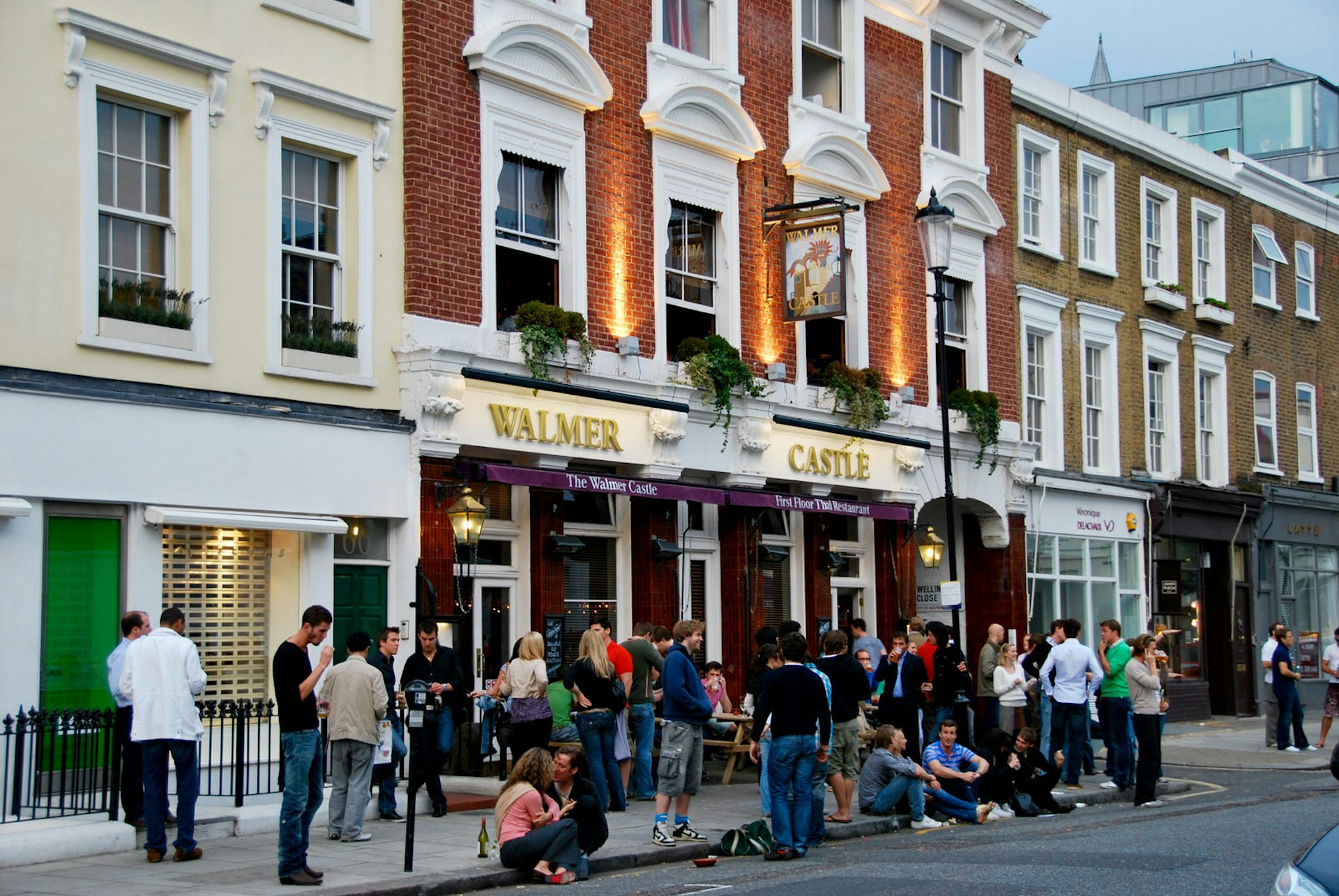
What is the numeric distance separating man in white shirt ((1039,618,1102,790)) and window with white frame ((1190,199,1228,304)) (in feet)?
52.3

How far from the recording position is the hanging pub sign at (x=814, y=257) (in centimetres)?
2123

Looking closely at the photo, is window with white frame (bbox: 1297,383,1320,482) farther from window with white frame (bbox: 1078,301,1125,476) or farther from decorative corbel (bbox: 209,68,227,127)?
decorative corbel (bbox: 209,68,227,127)

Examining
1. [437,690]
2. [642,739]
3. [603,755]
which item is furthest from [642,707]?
[437,690]

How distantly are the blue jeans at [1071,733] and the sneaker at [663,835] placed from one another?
6.64m

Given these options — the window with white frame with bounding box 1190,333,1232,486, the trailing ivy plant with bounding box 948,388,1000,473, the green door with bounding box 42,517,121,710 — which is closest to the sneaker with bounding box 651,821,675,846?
the green door with bounding box 42,517,121,710

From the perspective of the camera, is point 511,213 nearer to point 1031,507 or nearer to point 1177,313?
point 1031,507

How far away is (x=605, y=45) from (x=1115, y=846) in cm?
1138

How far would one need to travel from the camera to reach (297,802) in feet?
37.4

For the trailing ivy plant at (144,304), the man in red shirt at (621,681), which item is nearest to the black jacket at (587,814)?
the man in red shirt at (621,681)

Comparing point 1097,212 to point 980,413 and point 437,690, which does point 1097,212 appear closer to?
point 980,413

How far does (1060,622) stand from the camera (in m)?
19.0

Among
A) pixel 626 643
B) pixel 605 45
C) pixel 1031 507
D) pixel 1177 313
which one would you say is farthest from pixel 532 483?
pixel 1177 313

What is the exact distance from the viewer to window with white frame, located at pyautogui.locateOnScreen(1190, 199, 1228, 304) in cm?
3262

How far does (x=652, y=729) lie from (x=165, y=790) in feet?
18.6
